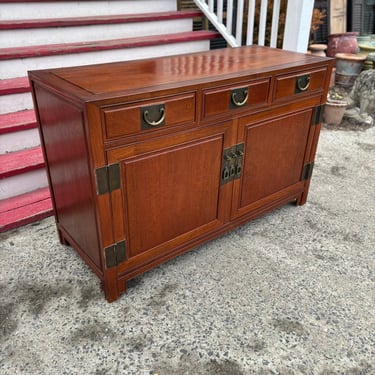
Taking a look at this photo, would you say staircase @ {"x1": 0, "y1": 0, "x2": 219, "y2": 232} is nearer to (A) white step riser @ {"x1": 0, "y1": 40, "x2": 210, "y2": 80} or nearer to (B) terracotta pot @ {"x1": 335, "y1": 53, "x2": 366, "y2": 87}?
(A) white step riser @ {"x1": 0, "y1": 40, "x2": 210, "y2": 80}

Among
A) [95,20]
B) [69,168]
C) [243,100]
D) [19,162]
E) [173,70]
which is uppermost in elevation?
[95,20]

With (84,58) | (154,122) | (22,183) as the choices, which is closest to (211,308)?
(154,122)

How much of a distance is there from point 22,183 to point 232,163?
125 cm

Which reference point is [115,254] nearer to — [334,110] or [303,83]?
[303,83]

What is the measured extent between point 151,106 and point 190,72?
33 centimetres

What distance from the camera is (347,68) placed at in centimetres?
444

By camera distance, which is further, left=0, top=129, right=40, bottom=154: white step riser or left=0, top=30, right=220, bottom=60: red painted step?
left=0, top=30, right=220, bottom=60: red painted step

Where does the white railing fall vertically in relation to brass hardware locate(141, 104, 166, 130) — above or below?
above

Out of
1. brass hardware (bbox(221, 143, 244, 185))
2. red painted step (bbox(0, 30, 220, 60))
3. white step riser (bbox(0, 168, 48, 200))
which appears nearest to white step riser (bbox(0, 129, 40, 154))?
white step riser (bbox(0, 168, 48, 200))

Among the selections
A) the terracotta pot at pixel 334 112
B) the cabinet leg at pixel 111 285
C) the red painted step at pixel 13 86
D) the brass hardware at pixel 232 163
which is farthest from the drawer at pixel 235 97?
the terracotta pot at pixel 334 112

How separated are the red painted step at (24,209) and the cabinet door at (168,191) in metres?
0.81

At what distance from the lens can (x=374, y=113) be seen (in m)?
3.77

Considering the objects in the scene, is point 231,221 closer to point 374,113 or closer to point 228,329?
point 228,329

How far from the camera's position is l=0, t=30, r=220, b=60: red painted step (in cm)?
223
